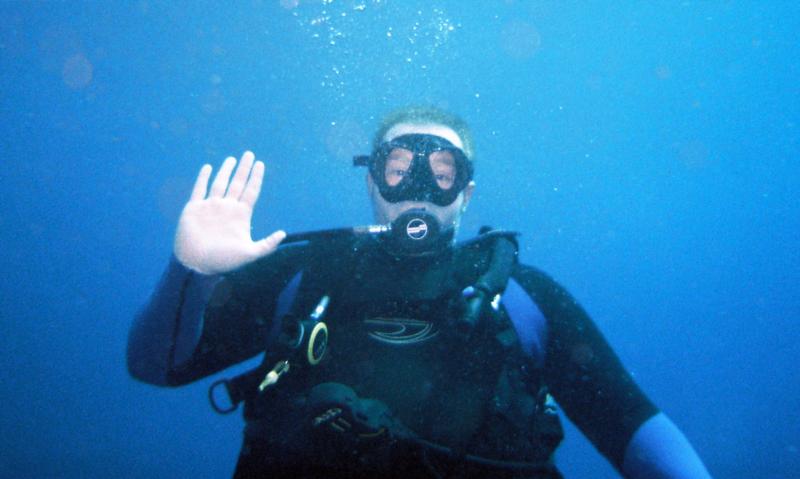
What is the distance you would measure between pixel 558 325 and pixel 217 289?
1658 mm

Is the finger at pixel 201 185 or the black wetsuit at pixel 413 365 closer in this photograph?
the black wetsuit at pixel 413 365

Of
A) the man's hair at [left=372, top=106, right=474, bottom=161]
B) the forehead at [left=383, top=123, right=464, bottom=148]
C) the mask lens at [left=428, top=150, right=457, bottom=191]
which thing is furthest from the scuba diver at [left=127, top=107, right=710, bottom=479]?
the man's hair at [left=372, top=106, right=474, bottom=161]

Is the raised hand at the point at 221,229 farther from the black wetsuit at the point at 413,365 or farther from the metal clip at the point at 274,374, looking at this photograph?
the metal clip at the point at 274,374

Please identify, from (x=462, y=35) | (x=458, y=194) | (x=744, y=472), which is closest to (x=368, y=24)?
(x=462, y=35)

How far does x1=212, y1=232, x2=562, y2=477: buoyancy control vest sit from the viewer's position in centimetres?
191

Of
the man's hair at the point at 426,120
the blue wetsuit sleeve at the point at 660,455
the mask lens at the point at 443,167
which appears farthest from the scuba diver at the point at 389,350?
the man's hair at the point at 426,120

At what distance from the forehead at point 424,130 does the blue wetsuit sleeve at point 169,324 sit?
1487 millimetres

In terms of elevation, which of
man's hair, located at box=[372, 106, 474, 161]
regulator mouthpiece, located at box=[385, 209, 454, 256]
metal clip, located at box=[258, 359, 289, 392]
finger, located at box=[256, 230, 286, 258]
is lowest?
metal clip, located at box=[258, 359, 289, 392]

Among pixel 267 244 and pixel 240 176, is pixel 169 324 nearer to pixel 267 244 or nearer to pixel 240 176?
pixel 267 244

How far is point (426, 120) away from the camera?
120 inches

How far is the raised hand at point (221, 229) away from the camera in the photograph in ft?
6.40

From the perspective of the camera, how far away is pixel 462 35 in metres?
17.5

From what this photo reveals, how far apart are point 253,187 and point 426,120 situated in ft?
4.40

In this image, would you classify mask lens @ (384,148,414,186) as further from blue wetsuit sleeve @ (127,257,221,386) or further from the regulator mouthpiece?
blue wetsuit sleeve @ (127,257,221,386)
